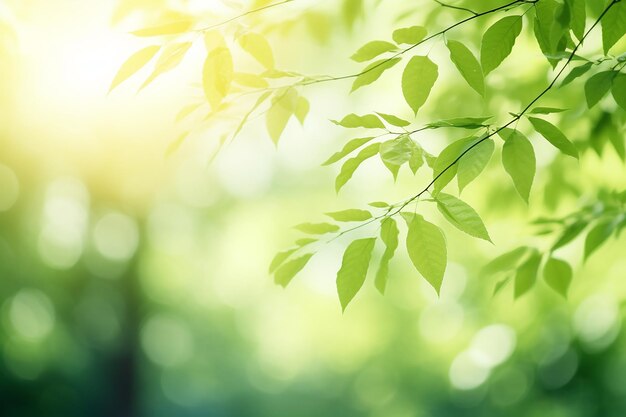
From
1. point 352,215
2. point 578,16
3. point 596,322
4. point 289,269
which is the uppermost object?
point 578,16

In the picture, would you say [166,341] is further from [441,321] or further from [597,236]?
[597,236]

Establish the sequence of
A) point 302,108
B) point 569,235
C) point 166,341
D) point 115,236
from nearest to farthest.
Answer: point 302,108 < point 569,235 < point 115,236 < point 166,341

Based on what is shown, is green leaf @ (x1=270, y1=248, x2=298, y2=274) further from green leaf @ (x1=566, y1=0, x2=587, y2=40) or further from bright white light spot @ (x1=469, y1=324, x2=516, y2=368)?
bright white light spot @ (x1=469, y1=324, x2=516, y2=368)

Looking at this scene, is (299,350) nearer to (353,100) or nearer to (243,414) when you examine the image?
(243,414)

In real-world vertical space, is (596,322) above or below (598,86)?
below

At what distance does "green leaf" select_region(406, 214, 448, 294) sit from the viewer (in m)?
0.91

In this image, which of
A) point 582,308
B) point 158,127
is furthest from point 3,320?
point 582,308

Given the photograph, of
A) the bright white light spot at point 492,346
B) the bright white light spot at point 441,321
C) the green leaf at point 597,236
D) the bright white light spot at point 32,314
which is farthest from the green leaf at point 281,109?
the bright white light spot at point 32,314

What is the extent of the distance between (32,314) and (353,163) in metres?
8.25

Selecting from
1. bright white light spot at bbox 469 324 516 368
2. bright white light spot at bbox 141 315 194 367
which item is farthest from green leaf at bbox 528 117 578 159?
bright white light spot at bbox 141 315 194 367

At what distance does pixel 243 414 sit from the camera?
30.3 feet

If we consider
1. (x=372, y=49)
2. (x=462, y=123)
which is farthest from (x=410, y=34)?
(x=462, y=123)

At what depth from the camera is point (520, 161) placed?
Answer: 895 millimetres

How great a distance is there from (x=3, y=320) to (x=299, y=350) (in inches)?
163
